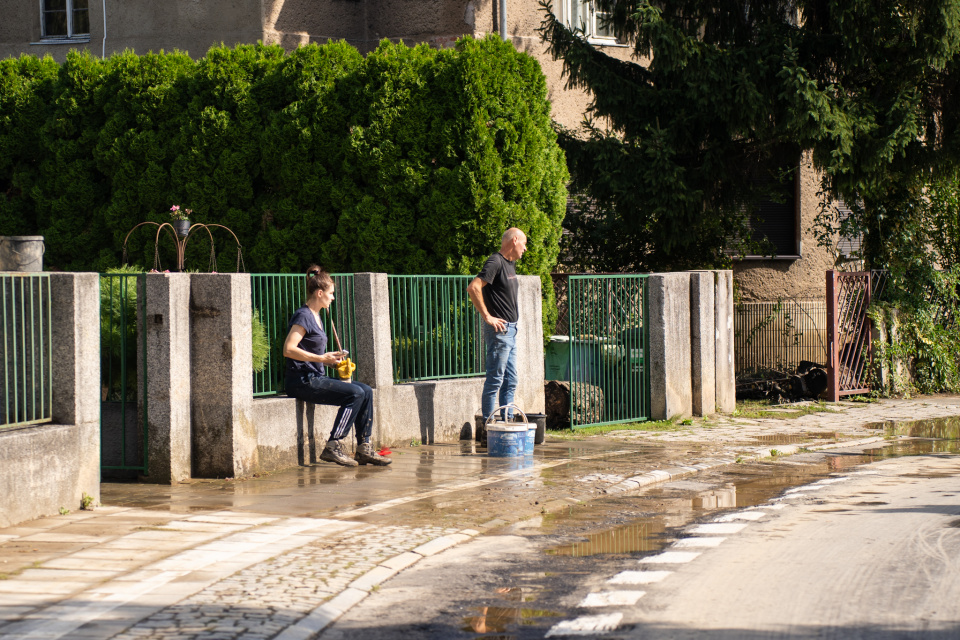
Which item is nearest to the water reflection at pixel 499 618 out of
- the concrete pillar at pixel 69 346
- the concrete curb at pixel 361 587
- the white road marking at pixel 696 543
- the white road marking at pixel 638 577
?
the concrete curb at pixel 361 587

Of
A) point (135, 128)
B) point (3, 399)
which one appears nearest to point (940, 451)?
point (3, 399)

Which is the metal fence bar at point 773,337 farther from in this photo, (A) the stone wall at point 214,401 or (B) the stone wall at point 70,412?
(B) the stone wall at point 70,412

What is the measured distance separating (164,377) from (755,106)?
988 cm

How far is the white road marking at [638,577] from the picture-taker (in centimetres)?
672

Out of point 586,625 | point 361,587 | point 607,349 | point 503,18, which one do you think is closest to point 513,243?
point 607,349

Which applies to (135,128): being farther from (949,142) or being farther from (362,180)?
(949,142)

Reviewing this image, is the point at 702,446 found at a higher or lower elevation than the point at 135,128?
lower

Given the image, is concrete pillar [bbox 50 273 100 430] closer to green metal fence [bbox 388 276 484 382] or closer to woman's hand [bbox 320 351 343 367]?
woman's hand [bbox 320 351 343 367]

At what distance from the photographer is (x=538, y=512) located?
9.01 meters

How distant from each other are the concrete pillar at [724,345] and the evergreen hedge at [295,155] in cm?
249

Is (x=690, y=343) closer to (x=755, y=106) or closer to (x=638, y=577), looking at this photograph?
(x=755, y=106)

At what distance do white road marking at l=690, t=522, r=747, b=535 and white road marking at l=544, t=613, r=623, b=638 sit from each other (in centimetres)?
240

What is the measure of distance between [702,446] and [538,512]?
13.9ft

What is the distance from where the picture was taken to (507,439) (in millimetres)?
11664
